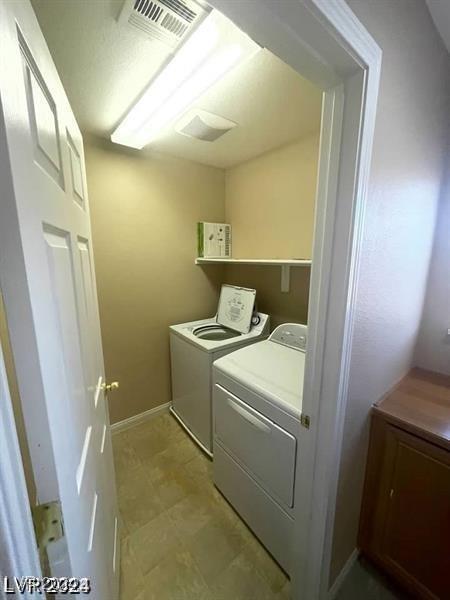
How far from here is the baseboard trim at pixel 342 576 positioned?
1.14 meters

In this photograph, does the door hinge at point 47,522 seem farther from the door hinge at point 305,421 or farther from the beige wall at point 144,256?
the beige wall at point 144,256

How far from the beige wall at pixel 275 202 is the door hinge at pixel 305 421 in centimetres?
129

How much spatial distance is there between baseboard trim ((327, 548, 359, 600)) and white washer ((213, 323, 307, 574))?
0.20 metres

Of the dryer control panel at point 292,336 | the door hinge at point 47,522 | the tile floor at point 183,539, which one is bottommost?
the tile floor at point 183,539

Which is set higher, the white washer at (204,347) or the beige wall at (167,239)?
the beige wall at (167,239)

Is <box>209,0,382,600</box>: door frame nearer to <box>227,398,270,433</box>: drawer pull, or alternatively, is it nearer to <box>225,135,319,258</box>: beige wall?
<box>227,398,270,433</box>: drawer pull

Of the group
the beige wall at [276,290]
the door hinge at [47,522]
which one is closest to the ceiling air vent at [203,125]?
the beige wall at [276,290]

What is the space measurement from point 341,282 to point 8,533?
933 millimetres

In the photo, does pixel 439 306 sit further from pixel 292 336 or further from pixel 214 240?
pixel 214 240

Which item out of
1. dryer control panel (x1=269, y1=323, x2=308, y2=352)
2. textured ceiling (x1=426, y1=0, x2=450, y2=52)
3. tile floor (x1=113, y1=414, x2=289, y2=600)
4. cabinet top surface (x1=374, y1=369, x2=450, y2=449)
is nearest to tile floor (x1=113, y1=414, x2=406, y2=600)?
tile floor (x1=113, y1=414, x2=289, y2=600)

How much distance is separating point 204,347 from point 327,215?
50.0 inches

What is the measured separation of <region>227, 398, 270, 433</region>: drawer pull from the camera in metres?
1.19

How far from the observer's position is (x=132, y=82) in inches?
48.7

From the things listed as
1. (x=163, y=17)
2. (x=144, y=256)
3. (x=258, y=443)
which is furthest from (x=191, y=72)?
(x=258, y=443)
